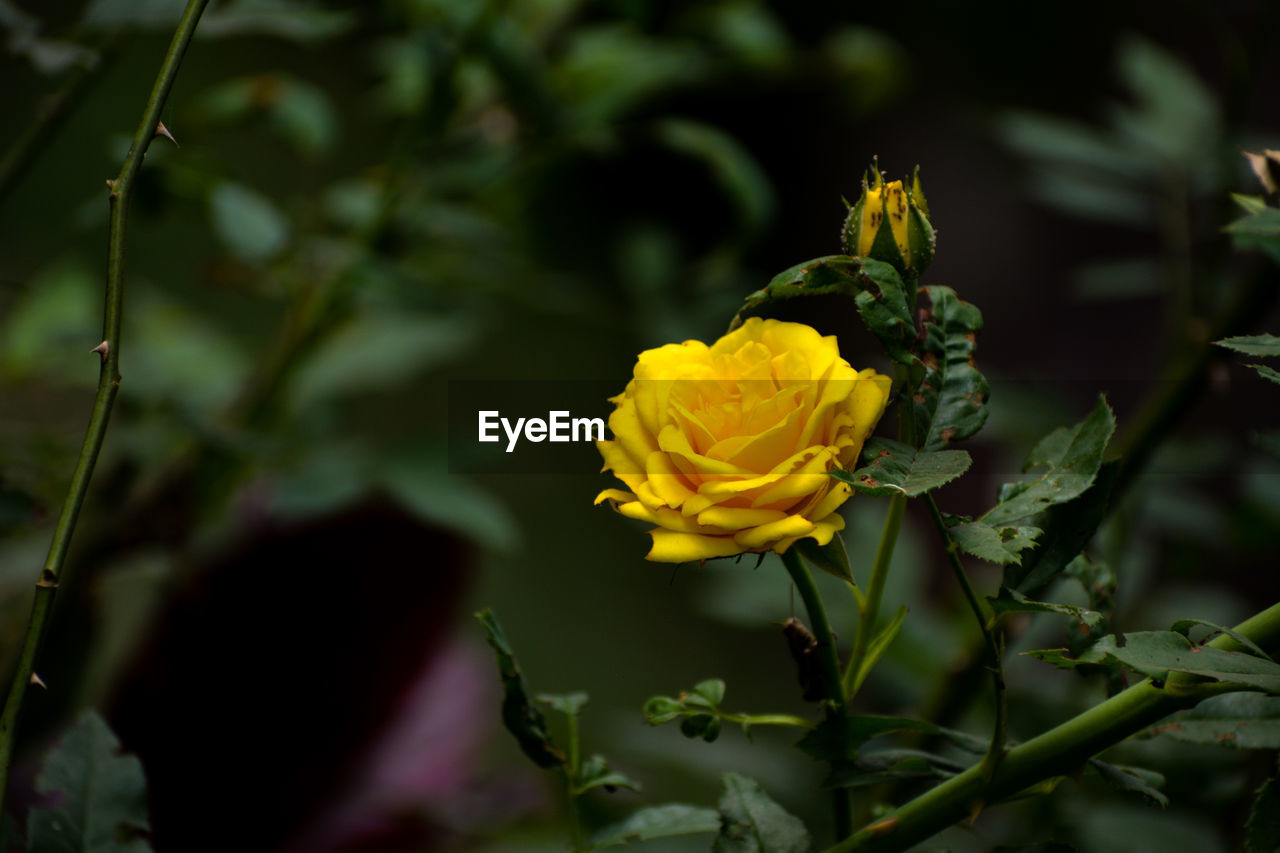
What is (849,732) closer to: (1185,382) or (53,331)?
(1185,382)

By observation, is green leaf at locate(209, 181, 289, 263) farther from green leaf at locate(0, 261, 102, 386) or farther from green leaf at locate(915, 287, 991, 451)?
green leaf at locate(915, 287, 991, 451)

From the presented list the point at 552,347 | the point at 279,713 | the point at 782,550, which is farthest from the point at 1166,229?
the point at 552,347

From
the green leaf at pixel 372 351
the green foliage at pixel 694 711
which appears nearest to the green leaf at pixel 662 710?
the green foliage at pixel 694 711

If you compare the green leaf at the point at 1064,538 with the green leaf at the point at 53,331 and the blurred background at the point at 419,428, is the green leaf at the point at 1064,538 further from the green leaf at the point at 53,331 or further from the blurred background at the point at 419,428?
the green leaf at the point at 53,331

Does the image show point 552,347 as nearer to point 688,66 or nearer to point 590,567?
point 590,567

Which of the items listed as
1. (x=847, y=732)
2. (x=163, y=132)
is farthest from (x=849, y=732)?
(x=163, y=132)
